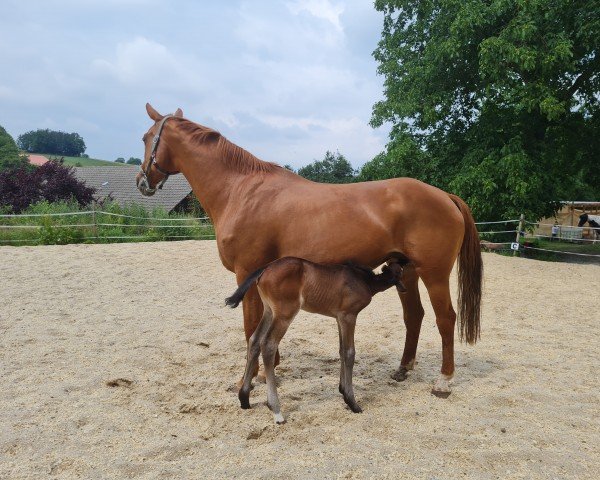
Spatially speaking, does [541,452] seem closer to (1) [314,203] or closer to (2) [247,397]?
(2) [247,397]

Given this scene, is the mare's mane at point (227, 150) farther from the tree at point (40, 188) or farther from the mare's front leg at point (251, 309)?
the tree at point (40, 188)

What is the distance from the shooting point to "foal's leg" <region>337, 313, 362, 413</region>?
10.4 feet

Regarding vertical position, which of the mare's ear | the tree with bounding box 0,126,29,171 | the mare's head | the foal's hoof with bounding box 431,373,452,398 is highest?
the tree with bounding box 0,126,29,171

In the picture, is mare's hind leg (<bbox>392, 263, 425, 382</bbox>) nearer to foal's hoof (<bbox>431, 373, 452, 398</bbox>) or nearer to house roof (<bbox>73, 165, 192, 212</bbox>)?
foal's hoof (<bbox>431, 373, 452, 398</bbox>)

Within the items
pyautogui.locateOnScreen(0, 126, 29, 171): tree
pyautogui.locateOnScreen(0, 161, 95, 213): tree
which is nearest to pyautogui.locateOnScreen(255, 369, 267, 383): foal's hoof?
pyautogui.locateOnScreen(0, 161, 95, 213): tree

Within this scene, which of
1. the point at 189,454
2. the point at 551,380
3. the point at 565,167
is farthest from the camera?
the point at 565,167

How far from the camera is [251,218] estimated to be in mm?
3422

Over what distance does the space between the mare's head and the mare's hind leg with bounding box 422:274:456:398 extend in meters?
2.42

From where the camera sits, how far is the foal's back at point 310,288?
9.89 feet

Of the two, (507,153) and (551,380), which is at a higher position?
(507,153)

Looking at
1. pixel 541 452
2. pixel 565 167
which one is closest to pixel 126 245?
pixel 541 452

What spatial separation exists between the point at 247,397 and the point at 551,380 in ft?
9.09

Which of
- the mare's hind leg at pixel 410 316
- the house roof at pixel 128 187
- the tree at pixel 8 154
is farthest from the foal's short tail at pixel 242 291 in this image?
the tree at pixel 8 154

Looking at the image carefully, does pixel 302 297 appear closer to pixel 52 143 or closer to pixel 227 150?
pixel 227 150
